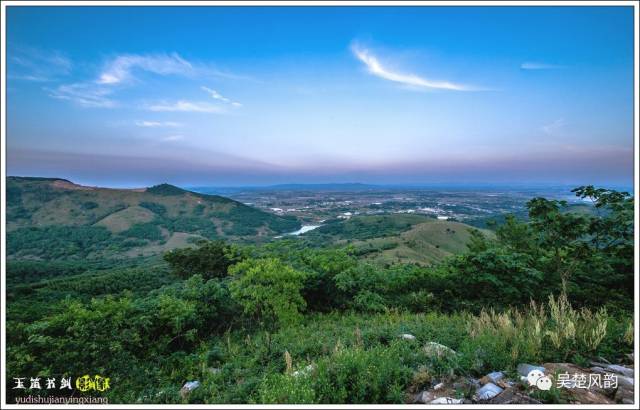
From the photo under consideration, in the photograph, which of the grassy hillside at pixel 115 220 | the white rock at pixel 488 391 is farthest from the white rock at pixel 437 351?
the grassy hillside at pixel 115 220

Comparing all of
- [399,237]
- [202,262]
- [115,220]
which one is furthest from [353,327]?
[115,220]

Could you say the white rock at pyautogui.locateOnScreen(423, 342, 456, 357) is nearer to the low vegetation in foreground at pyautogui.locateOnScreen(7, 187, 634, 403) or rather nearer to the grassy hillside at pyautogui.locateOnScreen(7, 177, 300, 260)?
the low vegetation in foreground at pyautogui.locateOnScreen(7, 187, 634, 403)

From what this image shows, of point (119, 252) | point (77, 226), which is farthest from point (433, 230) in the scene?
point (77, 226)

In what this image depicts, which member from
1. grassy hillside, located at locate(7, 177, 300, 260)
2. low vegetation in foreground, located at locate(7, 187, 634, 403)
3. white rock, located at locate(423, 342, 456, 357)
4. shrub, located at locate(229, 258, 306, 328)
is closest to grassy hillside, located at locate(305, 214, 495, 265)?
low vegetation in foreground, located at locate(7, 187, 634, 403)

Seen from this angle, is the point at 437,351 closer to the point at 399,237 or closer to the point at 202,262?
the point at 202,262

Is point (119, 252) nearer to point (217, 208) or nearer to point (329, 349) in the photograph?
point (217, 208)

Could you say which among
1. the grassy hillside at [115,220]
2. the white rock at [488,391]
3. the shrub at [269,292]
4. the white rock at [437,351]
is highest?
the white rock at [488,391]

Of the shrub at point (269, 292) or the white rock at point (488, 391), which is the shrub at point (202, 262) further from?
the white rock at point (488, 391)
